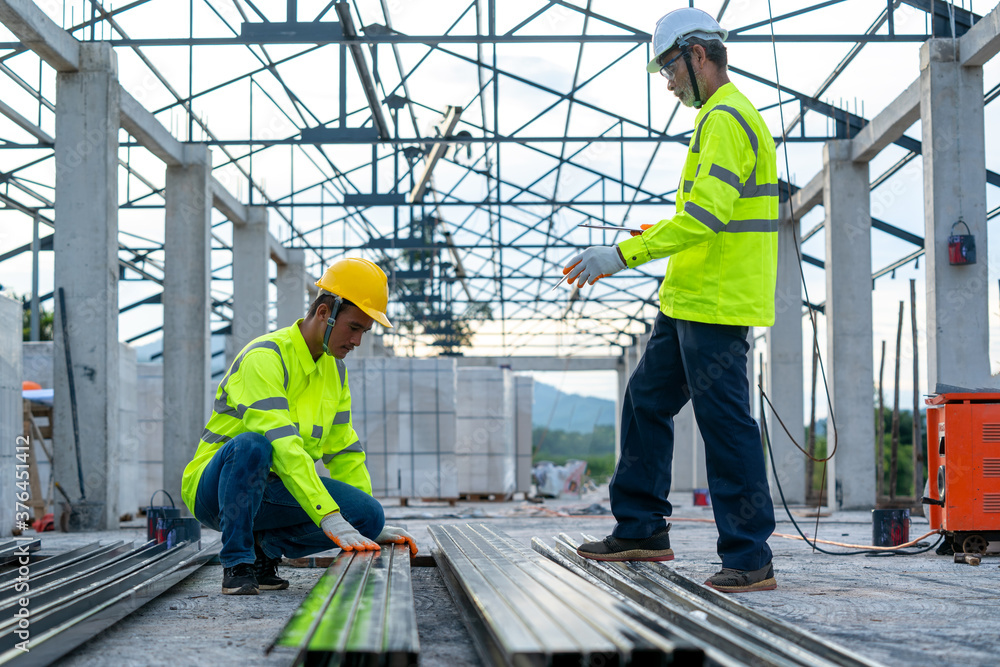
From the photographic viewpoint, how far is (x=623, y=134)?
1400 cm

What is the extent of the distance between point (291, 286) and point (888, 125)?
12938 millimetres

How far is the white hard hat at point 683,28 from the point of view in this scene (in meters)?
3.75

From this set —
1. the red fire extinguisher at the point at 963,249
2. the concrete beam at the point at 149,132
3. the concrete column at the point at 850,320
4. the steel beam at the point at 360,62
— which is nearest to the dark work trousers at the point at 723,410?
the red fire extinguisher at the point at 963,249

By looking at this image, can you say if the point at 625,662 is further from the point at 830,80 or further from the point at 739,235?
the point at 830,80

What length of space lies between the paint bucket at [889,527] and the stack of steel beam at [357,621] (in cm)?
389

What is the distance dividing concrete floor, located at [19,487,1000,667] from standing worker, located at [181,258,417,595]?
23 centimetres

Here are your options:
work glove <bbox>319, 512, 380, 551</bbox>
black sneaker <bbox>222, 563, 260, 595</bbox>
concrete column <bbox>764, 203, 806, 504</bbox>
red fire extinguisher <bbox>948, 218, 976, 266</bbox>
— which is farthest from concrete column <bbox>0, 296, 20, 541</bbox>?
concrete column <bbox>764, 203, 806, 504</bbox>

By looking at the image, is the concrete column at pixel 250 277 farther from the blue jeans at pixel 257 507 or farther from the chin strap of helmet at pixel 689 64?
the chin strap of helmet at pixel 689 64

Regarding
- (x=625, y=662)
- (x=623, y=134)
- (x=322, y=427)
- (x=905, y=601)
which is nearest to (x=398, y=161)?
(x=623, y=134)

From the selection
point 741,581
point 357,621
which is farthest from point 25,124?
point 357,621

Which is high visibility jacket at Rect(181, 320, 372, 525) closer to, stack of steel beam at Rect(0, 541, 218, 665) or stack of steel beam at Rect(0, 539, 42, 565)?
stack of steel beam at Rect(0, 541, 218, 665)

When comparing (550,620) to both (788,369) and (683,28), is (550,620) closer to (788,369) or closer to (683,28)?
(683,28)

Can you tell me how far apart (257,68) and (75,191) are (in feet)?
14.2

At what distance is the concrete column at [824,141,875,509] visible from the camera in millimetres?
12789
